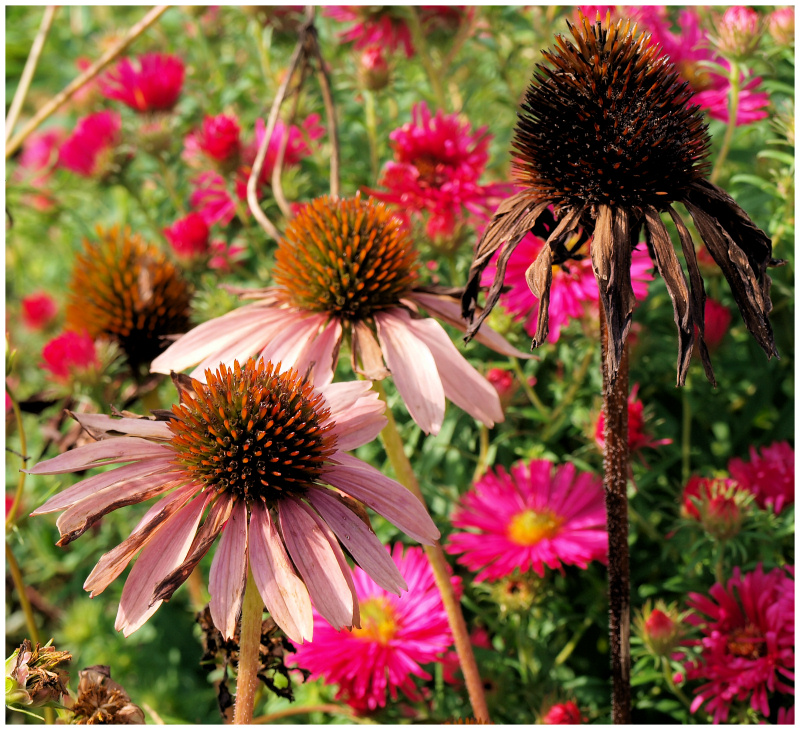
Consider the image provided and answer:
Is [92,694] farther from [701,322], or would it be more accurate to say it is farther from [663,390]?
[663,390]

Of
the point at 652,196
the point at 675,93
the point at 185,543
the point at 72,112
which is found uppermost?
the point at 72,112

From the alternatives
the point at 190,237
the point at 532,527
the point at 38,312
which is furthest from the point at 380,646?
the point at 38,312

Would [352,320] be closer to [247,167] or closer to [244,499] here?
[244,499]

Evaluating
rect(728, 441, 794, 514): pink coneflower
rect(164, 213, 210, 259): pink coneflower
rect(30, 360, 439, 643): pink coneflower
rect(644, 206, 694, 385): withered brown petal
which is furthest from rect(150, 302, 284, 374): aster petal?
rect(728, 441, 794, 514): pink coneflower

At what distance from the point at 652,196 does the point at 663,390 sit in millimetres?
856

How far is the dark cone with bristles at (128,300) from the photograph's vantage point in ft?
4.49

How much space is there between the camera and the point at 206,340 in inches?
39.6

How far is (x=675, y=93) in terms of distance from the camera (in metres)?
0.83

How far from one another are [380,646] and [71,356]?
2.33ft

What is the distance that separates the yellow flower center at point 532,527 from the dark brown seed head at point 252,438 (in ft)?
1.64

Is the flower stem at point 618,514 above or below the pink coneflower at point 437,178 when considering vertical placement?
below

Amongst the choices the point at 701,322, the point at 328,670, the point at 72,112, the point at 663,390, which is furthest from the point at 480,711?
the point at 72,112

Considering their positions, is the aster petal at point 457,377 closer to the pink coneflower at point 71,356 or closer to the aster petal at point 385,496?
the aster petal at point 385,496

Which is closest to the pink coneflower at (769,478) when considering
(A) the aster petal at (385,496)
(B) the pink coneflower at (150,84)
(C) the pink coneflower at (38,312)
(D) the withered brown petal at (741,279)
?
(D) the withered brown petal at (741,279)
